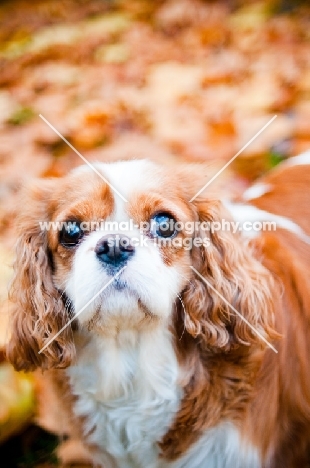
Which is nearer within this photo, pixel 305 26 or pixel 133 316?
pixel 133 316

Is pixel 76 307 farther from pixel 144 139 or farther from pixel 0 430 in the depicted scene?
pixel 144 139

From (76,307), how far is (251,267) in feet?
1.80

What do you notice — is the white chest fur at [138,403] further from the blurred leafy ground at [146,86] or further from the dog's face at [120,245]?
the blurred leafy ground at [146,86]

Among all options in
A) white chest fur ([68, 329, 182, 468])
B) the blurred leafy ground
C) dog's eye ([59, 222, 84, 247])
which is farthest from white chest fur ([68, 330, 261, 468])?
the blurred leafy ground

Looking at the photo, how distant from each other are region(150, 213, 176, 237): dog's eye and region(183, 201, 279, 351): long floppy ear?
146 millimetres

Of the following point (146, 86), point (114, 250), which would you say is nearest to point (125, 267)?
point (114, 250)

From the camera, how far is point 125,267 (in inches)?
70.1

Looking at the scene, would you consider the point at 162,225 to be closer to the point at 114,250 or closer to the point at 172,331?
the point at 114,250

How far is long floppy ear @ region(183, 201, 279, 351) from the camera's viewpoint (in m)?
2.01

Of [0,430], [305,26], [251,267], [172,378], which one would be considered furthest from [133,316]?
[305,26]

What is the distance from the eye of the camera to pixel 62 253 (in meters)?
1.99

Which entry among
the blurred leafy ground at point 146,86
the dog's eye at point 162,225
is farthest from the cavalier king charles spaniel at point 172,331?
the blurred leafy ground at point 146,86

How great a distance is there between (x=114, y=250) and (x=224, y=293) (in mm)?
448

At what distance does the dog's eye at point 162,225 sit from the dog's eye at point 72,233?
202 mm
